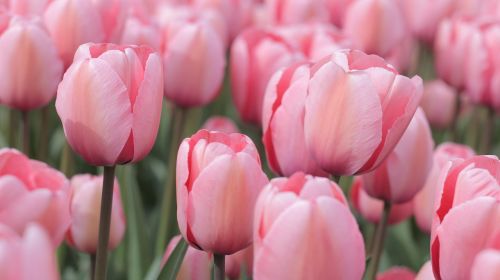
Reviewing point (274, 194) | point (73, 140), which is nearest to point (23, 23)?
point (73, 140)

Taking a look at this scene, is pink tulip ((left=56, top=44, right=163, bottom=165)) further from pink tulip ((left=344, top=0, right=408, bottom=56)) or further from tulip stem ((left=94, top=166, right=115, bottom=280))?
pink tulip ((left=344, top=0, right=408, bottom=56))

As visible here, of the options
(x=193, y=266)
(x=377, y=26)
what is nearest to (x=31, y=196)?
(x=193, y=266)

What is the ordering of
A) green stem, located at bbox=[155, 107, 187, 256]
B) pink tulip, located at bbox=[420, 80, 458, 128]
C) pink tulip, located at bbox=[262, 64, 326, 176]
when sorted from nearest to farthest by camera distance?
pink tulip, located at bbox=[262, 64, 326, 176]
green stem, located at bbox=[155, 107, 187, 256]
pink tulip, located at bbox=[420, 80, 458, 128]

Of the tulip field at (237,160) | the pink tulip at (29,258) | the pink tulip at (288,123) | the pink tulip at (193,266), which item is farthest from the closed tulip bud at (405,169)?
the pink tulip at (29,258)

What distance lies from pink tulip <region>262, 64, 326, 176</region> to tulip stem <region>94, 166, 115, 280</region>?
0.57 feet

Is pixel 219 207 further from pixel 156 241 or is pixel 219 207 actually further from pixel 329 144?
pixel 156 241

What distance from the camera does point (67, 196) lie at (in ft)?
2.58

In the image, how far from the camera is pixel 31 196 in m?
0.74

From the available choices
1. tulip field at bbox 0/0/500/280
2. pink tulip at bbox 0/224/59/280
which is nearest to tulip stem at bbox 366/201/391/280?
tulip field at bbox 0/0/500/280

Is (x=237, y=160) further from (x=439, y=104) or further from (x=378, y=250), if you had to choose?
(x=439, y=104)

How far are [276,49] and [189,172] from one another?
0.63 meters

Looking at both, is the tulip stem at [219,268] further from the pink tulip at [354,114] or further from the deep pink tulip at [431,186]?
the deep pink tulip at [431,186]

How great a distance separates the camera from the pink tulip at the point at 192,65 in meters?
1.36

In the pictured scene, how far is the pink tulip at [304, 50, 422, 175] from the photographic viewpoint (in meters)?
0.87
